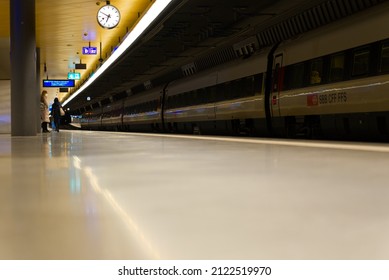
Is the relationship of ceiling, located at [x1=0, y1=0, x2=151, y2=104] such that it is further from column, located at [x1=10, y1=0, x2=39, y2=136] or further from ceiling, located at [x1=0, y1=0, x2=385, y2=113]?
column, located at [x1=10, y1=0, x2=39, y2=136]

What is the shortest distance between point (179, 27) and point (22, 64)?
5152 mm

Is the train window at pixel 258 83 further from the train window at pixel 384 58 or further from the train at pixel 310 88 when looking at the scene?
the train window at pixel 384 58

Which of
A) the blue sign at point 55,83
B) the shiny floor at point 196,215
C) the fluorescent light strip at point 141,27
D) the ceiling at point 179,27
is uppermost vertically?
the ceiling at point 179,27

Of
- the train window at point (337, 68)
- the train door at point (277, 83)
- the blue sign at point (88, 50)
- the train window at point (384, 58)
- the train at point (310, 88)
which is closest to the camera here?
the train window at point (384, 58)

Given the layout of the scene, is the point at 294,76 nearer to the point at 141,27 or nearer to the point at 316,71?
the point at 316,71

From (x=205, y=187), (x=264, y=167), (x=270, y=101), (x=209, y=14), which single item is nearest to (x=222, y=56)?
(x=209, y=14)

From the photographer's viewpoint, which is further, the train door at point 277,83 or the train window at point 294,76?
the train door at point 277,83

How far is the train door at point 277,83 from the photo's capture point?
1214 cm

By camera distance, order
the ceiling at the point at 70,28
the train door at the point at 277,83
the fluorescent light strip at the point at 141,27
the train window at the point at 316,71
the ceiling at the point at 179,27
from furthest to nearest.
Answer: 1. the ceiling at the point at 70,28
2. the ceiling at the point at 179,27
3. the train door at the point at 277,83
4. the fluorescent light strip at the point at 141,27
5. the train window at the point at 316,71

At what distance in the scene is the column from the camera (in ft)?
47.1

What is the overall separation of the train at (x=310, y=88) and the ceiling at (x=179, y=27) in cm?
139

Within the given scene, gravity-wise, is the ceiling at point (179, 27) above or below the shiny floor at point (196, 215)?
above

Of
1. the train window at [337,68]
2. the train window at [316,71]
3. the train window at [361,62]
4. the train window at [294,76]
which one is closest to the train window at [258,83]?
the train window at [294,76]
